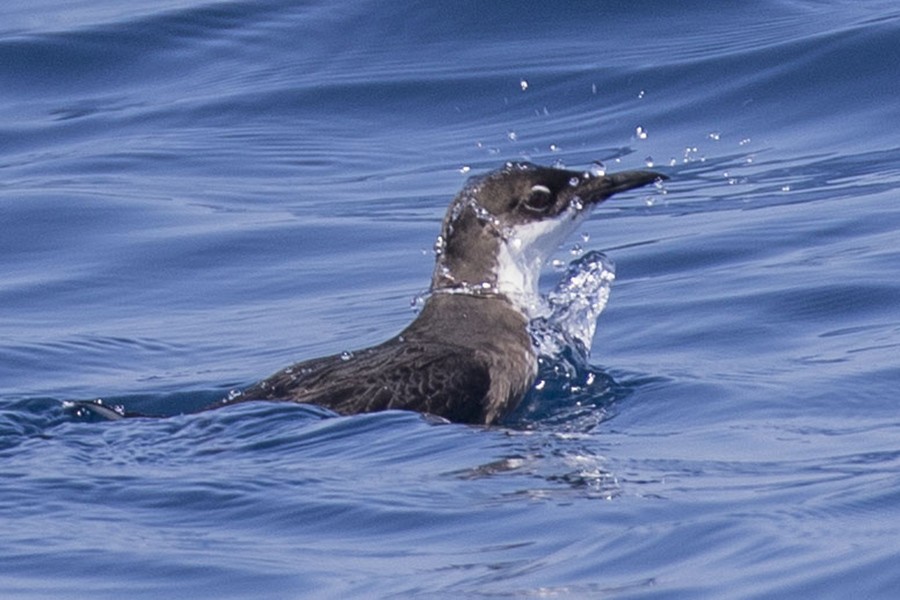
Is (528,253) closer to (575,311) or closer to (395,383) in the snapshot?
(575,311)

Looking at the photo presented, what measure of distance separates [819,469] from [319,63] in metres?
10.1

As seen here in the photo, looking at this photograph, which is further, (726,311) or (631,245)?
(631,245)

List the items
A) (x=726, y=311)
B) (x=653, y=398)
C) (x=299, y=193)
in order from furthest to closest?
1. (x=299, y=193)
2. (x=726, y=311)
3. (x=653, y=398)

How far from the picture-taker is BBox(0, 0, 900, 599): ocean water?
22.8 feet

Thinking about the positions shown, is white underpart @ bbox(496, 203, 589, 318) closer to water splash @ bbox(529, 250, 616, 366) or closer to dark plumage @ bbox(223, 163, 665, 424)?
dark plumage @ bbox(223, 163, 665, 424)

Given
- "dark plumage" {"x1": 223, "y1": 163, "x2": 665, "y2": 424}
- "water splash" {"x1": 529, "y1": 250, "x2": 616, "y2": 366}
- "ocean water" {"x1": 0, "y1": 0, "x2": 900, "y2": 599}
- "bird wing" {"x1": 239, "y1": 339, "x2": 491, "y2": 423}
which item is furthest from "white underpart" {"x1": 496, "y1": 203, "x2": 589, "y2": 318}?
"bird wing" {"x1": 239, "y1": 339, "x2": 491, "y2": 423}

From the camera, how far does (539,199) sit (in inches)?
371

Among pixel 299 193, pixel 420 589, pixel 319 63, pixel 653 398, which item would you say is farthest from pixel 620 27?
pixel 420 589

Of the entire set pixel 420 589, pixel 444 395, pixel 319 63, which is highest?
pixel 319 63

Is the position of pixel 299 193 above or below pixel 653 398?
above

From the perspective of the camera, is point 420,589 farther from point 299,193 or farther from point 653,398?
point 299,193

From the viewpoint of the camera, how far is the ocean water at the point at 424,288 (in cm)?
694

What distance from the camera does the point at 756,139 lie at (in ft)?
49.3

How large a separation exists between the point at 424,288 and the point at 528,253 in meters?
2.30
